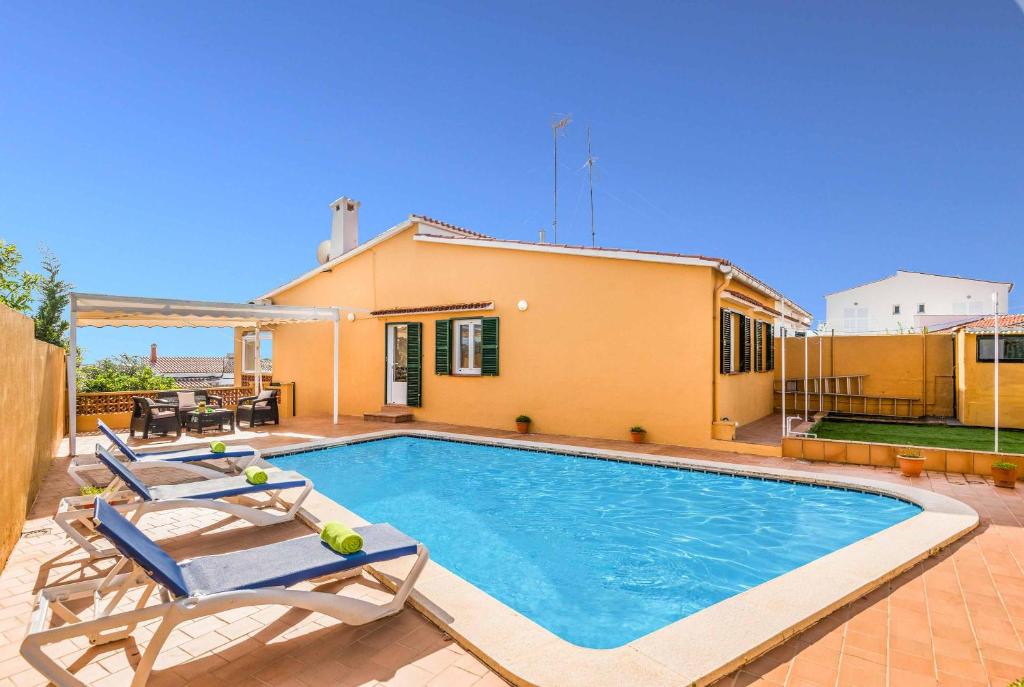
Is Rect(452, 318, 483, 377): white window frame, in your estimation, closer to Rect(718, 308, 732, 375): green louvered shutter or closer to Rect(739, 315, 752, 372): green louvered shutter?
Rect(718, 308, 732, 375): green louvered shutter

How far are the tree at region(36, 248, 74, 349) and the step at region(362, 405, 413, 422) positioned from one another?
46.1 ft

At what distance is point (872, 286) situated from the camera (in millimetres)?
44406

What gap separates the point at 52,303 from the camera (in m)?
22.6

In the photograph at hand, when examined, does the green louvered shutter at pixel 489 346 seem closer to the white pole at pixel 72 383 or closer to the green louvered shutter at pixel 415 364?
the green louvered shutter at pixel 415 364

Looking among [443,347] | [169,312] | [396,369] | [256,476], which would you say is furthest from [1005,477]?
[169,312]

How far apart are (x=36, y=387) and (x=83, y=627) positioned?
7525 millimetres

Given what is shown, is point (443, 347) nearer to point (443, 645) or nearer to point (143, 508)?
point (143, 508)

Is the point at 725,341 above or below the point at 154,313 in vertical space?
below

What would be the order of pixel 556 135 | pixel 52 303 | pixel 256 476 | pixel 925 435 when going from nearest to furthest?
1. pixel 256 476
2. pixel 925 435
3. pixel 556 135
4. pixel 52 303

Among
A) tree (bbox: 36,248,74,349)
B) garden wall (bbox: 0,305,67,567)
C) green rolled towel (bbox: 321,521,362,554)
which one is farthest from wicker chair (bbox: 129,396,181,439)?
green rolled towel (bbox: 321,521,362,554)

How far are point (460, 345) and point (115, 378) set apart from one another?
13967 millimetres

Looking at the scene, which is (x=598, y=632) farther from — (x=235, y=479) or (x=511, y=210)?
(x=511, y=210)

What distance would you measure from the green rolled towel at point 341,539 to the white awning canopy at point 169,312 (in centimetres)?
1169

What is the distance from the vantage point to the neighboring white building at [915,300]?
1478 inches
